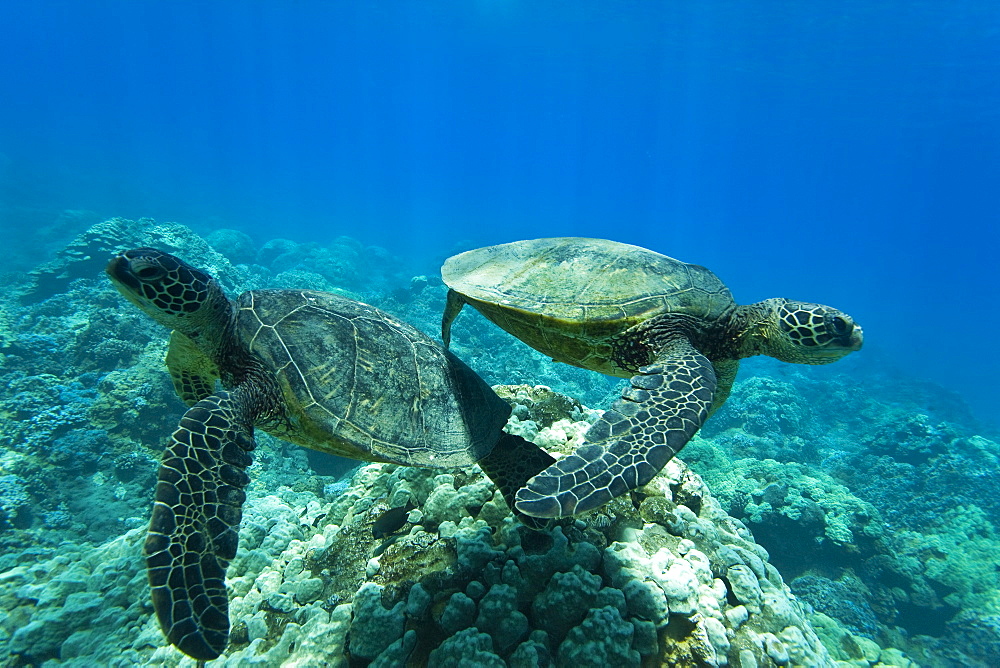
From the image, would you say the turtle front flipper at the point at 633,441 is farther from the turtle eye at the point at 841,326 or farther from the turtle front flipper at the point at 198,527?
the turtle front flipper at the point at 198,527

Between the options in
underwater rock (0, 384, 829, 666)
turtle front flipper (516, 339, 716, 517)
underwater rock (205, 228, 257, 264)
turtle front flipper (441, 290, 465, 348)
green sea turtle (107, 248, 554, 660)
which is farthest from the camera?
underwater rock (205, 228, 257, 264)

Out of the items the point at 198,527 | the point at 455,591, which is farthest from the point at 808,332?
the point at 198,527

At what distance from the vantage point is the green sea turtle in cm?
212

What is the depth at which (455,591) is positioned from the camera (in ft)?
9.29

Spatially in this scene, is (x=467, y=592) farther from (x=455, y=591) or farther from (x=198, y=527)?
(x=198, y=527)

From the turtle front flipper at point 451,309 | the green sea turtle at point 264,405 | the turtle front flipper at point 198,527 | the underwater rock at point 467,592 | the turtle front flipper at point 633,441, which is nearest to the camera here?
the turtle front flipper at point 198,527

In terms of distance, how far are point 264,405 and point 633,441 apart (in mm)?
2540

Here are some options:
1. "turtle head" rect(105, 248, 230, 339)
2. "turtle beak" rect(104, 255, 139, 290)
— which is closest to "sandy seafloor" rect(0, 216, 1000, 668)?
"turtle head" rect(105, 248, 230, 339)

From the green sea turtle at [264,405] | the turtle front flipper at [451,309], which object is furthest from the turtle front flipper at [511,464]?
the turtle front flipper at [451,309]

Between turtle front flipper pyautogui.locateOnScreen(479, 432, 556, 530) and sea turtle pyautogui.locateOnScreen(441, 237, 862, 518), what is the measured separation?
69 cm

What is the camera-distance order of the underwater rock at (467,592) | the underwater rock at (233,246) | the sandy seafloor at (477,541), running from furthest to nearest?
the underwater rock at (233,246), the sandy seafloor at (477,541), the underwater rock at (467,592)

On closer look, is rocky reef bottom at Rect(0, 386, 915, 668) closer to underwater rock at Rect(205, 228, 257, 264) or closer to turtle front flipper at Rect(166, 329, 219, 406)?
turtle front flipper at Rect(166, 329, 219, 406)

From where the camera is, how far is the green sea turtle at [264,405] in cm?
212

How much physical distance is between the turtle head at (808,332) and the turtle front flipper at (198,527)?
170 inches
